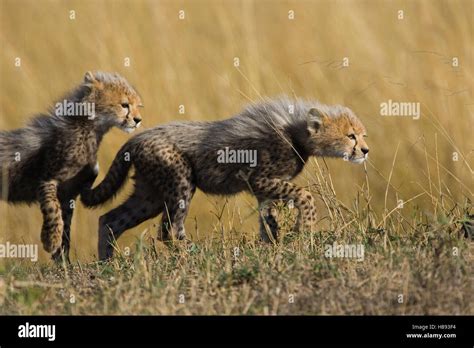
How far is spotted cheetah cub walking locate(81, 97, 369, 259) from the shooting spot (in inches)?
275

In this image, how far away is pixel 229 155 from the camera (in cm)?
703

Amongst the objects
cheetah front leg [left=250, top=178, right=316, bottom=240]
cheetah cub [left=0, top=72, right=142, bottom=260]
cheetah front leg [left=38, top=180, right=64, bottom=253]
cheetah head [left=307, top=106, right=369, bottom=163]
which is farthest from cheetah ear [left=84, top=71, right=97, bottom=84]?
cheetah head [left=307, top=106, right=369, bottom=163]

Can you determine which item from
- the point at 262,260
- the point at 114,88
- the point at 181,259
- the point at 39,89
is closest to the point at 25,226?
the point at 39,89

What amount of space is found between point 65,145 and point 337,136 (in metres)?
1.84

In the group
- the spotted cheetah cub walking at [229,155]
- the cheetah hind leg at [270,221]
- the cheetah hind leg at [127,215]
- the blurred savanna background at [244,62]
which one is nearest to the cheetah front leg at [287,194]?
the spotted cheetah cub walking at [229,155]

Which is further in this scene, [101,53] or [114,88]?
[101,53]

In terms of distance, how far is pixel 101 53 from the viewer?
933 cm

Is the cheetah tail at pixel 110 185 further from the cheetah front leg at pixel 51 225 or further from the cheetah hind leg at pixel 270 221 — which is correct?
the cheetah hind leg at pixel 270 221

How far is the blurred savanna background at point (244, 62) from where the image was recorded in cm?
849

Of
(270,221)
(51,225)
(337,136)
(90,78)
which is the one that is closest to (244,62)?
(90,78)

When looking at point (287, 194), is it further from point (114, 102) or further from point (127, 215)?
point (114, 102)

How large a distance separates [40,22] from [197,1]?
56.3 inches

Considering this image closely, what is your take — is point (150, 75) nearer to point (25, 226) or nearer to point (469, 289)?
point (25, 226)
